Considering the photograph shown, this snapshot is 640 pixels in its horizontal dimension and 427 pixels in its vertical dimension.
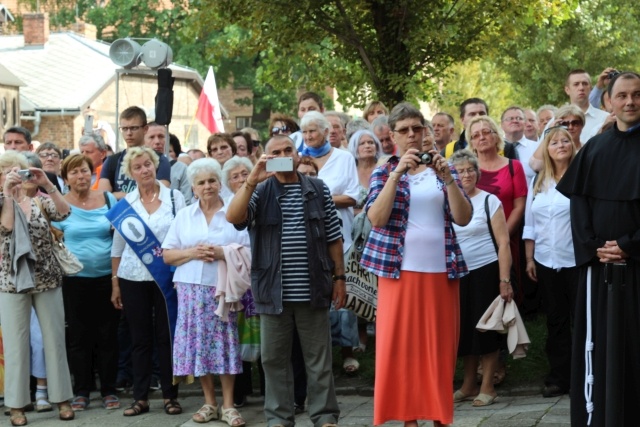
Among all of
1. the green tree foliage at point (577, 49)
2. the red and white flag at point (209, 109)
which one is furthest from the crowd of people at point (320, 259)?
the green tree foliage at point (577, 49)

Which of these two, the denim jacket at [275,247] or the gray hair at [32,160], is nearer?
the denim jacket at [275,247]

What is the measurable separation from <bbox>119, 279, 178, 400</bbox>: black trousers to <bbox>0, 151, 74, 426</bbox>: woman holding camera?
0.59 meters

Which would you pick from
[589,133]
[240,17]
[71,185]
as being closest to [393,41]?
[240,17]

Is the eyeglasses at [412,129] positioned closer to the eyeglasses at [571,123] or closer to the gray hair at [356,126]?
the eyeglasses at [571,123]

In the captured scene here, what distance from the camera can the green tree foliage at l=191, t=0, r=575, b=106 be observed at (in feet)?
48.6

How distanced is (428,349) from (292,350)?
6.26 feet

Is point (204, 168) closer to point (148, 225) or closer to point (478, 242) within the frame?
point (148, 225)

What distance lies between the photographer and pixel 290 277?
28.4ft

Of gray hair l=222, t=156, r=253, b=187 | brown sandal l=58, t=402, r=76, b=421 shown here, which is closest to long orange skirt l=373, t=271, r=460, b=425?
gray hair l=222, t=156, r=253, b=187

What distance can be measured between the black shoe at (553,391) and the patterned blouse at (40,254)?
13.6 ft

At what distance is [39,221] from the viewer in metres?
9.99

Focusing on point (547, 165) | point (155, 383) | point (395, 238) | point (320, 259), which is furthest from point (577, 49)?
point (395, 238)

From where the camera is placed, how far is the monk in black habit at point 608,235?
7.22 metres

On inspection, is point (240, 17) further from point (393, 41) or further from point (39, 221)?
point (39, 221)
